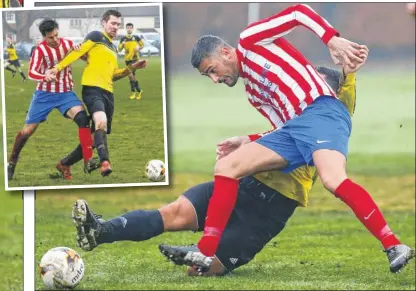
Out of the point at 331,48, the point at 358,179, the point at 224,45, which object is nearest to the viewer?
the point at 331,48

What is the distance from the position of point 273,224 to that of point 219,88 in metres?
1.03

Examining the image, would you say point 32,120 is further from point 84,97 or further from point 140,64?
point 140,64

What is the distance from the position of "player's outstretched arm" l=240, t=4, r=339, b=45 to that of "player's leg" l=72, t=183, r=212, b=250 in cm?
94

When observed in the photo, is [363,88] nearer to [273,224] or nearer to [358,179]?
[358,179]

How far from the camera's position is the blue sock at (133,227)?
674 cm

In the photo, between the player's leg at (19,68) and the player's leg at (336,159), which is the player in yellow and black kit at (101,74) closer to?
the player's leg at (19,68)

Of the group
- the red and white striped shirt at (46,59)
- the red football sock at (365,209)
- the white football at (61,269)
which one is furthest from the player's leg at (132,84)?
the red football sock at (365,209)

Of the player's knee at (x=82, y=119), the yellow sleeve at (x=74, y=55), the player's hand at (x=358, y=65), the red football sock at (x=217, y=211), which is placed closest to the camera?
the player's hand at (x=358, y=65)

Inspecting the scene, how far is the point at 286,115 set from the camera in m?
6.62

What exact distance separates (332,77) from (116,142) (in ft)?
4.64

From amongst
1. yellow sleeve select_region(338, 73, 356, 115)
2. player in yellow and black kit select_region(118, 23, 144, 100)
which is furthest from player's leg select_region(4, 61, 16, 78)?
yellow sleeve select_region(338, 73, 356, 115)

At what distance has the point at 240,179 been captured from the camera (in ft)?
21.7

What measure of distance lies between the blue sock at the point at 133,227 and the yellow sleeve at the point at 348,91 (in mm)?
1313

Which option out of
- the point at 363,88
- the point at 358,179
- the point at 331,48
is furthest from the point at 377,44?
the point at 331,48
